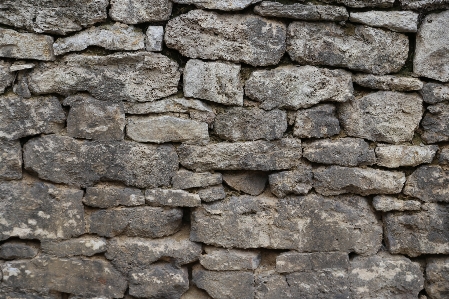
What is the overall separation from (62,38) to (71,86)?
0.27 metres

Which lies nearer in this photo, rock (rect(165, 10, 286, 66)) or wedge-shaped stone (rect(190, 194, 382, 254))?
rock (rect(165, 10, 286, 66))

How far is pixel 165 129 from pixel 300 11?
1.01m

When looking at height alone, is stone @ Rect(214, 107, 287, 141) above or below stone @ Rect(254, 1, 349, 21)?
below

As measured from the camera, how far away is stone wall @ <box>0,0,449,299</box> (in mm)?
2578

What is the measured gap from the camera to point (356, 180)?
2.67 meters

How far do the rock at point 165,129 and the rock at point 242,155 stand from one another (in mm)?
64

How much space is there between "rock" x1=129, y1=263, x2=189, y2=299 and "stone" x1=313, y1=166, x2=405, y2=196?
982 mm

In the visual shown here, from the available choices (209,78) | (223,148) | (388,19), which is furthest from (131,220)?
(388,19)

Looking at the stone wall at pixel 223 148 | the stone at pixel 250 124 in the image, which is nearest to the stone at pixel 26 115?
the stone wall at pixel 223 148

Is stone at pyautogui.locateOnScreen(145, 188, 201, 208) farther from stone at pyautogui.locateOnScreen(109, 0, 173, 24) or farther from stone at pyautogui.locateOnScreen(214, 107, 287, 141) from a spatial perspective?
stone at pyautogui.locateOnScreen(109, 0, 173, 24)

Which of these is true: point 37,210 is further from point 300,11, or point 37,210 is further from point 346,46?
point 346,46

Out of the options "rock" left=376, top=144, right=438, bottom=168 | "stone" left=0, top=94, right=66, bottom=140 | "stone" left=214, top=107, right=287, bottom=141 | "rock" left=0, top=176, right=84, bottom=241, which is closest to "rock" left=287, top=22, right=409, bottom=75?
"stone" left=214, top=107, right=287, bottom=141

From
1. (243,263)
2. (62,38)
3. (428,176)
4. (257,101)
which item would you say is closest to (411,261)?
(428,176)

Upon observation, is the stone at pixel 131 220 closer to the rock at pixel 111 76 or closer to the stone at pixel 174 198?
the stone at pixel 174 198
